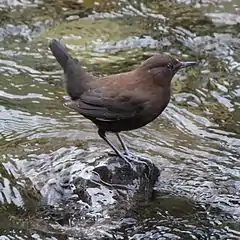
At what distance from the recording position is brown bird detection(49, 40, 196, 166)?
4473 mm

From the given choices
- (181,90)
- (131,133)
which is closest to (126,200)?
(131,133)

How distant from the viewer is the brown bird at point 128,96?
4.47 metres

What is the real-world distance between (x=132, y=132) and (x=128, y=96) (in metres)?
0.99

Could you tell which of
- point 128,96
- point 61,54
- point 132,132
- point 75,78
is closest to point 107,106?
→ point 128,96

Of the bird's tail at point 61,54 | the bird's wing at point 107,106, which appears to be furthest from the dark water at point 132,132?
the bird's tail at point 61,54

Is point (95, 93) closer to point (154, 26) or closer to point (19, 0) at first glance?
point (154, 26)

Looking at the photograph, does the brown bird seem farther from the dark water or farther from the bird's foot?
the dark water

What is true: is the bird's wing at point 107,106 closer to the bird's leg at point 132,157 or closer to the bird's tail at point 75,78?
the bird's tail at point 75,78

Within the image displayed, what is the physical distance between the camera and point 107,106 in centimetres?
452

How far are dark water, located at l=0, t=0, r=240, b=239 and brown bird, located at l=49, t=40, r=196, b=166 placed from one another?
0.29 meters

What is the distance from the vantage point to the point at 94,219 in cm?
431

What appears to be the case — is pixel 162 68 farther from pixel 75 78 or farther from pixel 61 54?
pixel 61 54

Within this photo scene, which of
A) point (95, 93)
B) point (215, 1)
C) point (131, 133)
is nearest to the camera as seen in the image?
point (95, 93)

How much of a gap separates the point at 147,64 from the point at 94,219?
37.7 inches
